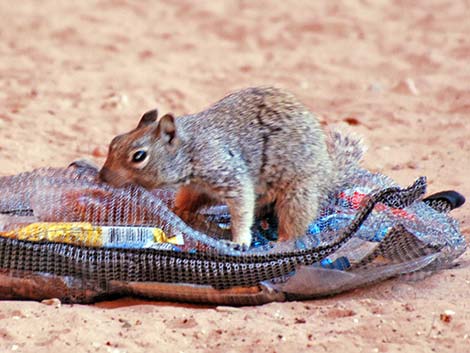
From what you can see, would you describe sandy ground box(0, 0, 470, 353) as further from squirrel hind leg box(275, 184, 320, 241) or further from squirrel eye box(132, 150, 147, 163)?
squirrel eye box(132, 150, 147, 163)

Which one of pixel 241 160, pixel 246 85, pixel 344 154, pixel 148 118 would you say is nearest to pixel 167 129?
pixel 148 118

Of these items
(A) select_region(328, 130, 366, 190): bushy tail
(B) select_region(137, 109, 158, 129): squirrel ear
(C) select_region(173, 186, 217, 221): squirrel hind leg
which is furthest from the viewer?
(A) select_region(328, 130, 366, 190): bushy tail

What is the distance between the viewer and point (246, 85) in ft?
24.8

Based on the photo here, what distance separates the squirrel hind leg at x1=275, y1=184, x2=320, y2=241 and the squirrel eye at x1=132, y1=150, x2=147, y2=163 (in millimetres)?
698

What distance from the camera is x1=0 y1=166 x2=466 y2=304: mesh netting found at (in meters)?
3.88

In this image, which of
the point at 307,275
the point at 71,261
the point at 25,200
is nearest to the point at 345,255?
the point at 307,275

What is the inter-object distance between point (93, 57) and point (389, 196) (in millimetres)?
4481

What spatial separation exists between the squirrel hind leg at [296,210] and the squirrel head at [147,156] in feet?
1.64

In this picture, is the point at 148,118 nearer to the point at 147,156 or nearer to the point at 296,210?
the point at 147,156

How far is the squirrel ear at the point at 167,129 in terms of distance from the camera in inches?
169

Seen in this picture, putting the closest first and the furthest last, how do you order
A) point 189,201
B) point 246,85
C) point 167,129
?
point 167,129
point 189,201
point 246,85

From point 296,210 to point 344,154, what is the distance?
1.81 ft

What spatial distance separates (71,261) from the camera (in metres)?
3.89

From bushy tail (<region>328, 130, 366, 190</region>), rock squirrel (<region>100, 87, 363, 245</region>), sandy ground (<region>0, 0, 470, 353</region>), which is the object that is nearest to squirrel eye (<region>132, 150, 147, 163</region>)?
rock squirrel (<region>100, 87, 363, 245</region>)
